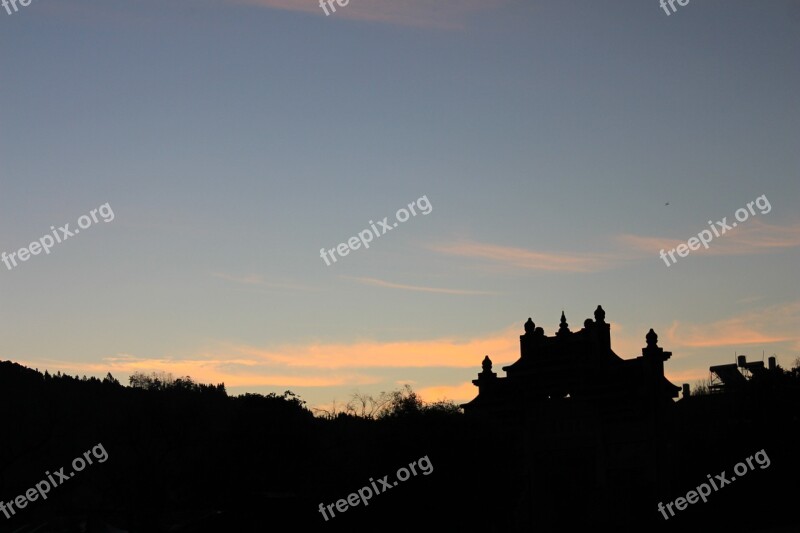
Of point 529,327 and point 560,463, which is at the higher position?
point 529,327

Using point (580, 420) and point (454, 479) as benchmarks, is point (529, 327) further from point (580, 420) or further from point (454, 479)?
point (454, 479)

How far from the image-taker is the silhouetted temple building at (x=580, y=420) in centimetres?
4319

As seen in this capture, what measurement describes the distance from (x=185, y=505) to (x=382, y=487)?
43.3 meters

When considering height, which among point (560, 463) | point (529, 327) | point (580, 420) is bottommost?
point (560, 463)

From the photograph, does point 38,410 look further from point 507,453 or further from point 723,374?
point 507,453

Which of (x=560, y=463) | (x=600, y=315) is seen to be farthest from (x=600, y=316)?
(x=560, y=463)

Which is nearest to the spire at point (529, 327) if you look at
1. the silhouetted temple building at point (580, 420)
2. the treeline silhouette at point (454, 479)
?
the silhouetted temple building at point (580, 420)

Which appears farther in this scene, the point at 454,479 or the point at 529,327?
the point at 529,327

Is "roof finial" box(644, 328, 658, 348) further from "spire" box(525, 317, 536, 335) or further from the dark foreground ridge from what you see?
"spire" box(525, 317, 536, 335)

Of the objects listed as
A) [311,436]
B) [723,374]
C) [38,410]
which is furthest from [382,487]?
[38,410]

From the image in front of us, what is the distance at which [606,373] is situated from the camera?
44.4 m

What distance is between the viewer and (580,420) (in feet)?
149

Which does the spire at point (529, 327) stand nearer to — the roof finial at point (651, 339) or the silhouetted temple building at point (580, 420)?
the silhouetted temple building at point (580, 420)

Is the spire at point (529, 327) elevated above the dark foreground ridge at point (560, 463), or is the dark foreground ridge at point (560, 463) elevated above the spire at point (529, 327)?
the spire at point (529, 327)
